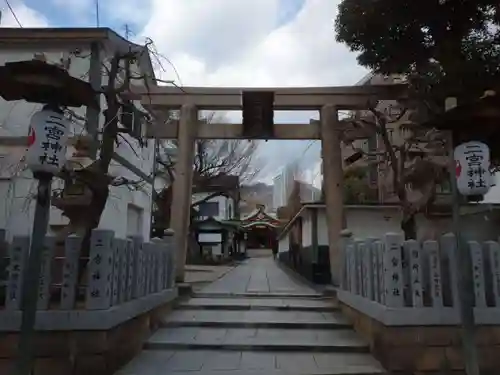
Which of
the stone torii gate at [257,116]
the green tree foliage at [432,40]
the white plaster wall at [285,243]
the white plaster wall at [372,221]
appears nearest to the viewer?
the green tree foliage at [432,40]

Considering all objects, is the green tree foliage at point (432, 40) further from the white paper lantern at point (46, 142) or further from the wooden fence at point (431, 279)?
the white paper lantern at point (46, 142)

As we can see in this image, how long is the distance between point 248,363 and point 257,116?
5341mm

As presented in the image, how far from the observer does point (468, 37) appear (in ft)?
21.0

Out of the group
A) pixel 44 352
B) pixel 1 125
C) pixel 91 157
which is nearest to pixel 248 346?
pixel 44 352

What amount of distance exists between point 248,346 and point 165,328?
1490 millimetres

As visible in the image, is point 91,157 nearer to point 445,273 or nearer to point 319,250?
point 445,273

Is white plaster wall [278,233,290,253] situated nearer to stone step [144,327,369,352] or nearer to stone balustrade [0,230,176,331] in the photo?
stone step [144,327,369,352]

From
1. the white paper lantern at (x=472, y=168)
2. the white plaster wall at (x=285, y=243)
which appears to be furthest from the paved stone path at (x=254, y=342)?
the white plaster wall at (x=285, y=243)

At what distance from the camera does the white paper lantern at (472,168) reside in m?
4.36

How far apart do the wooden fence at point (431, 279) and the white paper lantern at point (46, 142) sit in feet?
12.0

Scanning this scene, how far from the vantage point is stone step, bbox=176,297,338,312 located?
7.55m

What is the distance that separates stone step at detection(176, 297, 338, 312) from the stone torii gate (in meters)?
1.06

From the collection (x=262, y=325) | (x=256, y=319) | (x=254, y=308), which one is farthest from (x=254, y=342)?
(x=254, y=308)

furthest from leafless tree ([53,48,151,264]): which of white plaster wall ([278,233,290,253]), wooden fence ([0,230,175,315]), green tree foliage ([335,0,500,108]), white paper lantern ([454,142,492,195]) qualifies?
white plaster wall ([278,233,290,253])
